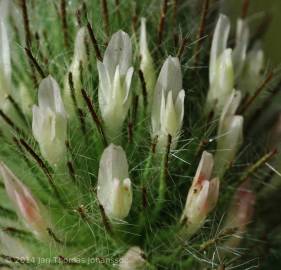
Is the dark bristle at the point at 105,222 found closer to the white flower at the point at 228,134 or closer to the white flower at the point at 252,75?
the white flower at the point at 228,134

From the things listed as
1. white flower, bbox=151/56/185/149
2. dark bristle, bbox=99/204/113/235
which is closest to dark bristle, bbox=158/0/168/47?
white flower, bbox=151/56/185/149

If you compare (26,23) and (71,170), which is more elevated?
(26,23)

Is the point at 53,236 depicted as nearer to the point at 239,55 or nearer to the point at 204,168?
the point at 204,168

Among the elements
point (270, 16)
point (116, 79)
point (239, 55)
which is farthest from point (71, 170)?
point (270, 16)

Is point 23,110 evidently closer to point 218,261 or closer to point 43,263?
point 43,263

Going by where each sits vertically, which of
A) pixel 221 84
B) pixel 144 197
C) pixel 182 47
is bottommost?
pixel 144 197

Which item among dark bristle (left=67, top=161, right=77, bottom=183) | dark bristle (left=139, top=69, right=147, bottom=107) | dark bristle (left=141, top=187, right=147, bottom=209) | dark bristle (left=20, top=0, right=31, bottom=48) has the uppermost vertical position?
dark bristle (left=20, top=0, right=31, bottom=48)

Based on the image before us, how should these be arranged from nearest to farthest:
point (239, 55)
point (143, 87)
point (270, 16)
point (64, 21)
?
1. point (143, 87)
2. point (64, 21)
3. point (239, 55)
4. point (270, 16)

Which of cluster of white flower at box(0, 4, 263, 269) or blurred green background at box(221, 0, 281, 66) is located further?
blurred green background at box(221, 0, 281, 66)

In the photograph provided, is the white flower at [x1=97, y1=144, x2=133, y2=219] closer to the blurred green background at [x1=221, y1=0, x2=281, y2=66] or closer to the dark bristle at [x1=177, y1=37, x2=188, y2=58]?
the dark bristle at [x1=177, y1=37, x2=188, y2=58]
